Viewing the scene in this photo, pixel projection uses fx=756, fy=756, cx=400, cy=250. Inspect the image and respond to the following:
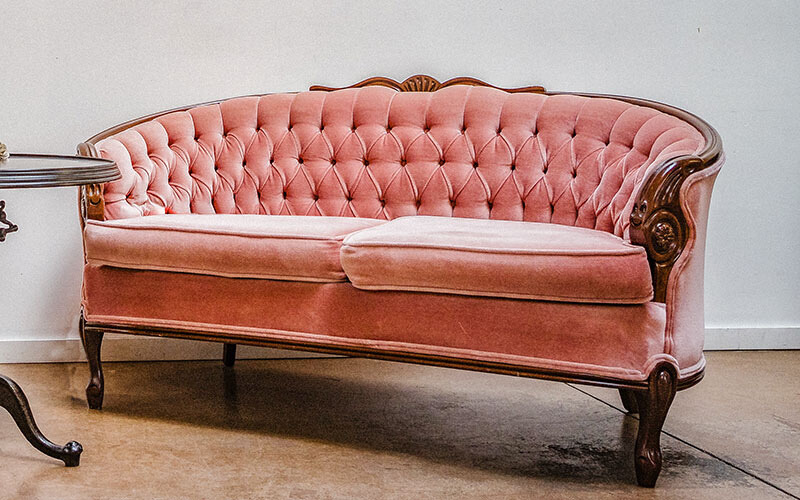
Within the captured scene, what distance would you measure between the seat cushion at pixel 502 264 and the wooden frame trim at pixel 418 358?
6.7 inches

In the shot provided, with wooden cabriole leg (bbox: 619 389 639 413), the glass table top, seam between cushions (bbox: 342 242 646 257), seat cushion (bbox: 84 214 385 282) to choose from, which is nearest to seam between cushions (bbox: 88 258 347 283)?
seat cushion (bbox: 84 214 385 282)

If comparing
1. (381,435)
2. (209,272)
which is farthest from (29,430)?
(381,435)

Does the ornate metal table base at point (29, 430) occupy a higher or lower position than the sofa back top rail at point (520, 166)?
lower

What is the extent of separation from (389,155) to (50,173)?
130cm

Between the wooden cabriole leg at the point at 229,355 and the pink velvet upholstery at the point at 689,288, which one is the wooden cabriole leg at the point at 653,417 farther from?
the wooden cabriole leg at the point at 229,355

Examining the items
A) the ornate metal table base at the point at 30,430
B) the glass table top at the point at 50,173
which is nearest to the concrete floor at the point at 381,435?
the ornate metal table base at the point at 30,430

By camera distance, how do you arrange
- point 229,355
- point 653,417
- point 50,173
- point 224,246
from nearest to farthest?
1. point 50,173
2. point 653,417
3. point 224,246
4. point 229,355

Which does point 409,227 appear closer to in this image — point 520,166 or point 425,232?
point 425,232

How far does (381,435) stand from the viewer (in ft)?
6.90

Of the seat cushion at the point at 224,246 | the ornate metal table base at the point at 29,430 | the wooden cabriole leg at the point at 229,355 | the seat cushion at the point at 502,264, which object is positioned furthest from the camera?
the wooden cabriole leg at the point at 229,355

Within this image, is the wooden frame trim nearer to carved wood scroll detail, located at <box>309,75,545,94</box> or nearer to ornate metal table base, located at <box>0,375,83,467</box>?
ornate metal table base, located at <box>0,375,83,467</box>

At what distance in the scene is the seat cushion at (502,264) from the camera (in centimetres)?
172

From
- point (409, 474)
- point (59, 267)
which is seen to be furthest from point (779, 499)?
point (59, 267)

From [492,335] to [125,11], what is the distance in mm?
2036
